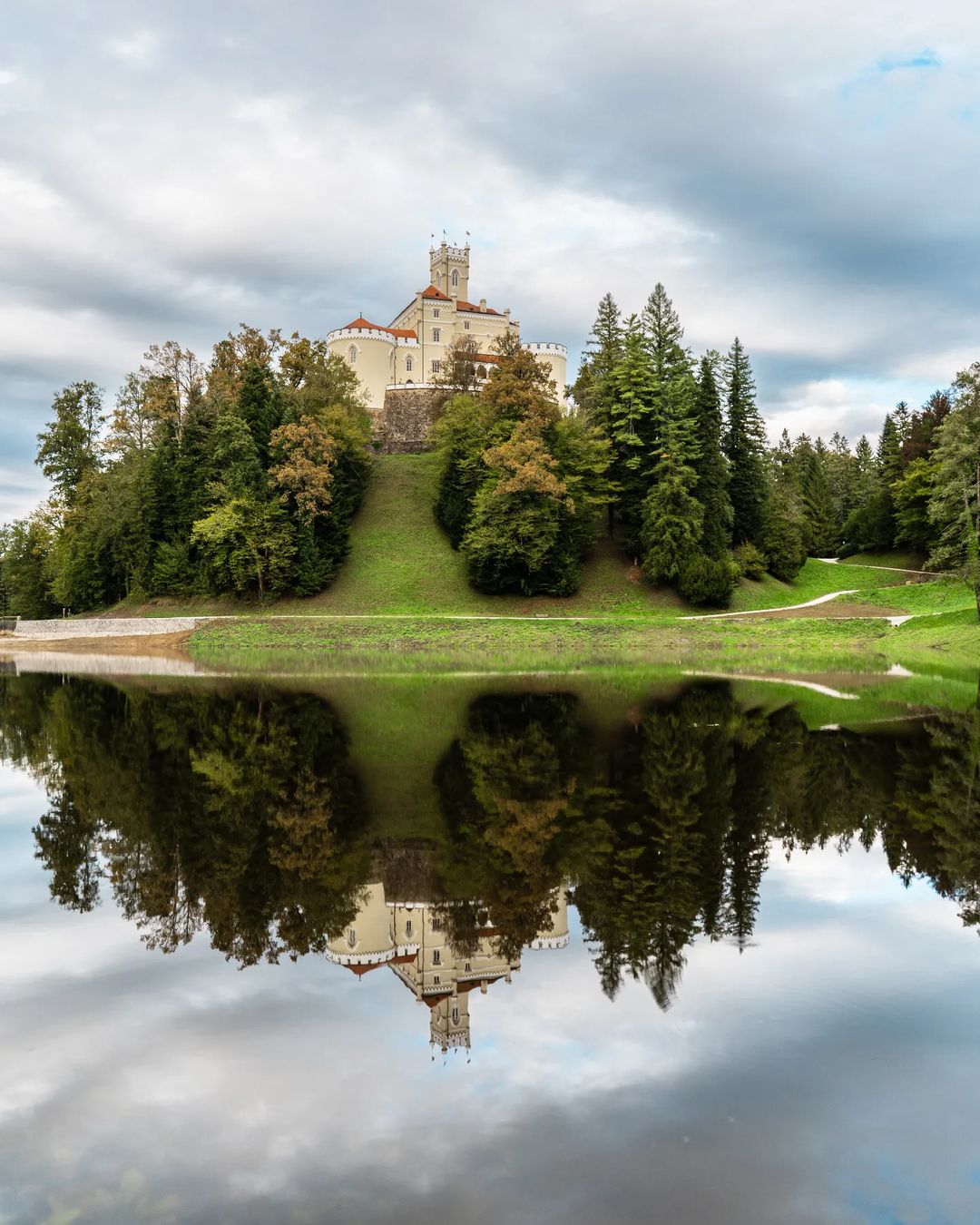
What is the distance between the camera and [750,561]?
5522 centimetres

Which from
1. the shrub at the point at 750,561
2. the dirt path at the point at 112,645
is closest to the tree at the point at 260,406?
the dirt path at the point at 112,645

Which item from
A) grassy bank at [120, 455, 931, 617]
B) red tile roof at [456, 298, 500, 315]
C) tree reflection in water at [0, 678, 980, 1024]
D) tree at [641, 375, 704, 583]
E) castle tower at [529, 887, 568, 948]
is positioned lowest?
tree reflection in water at [0, 678, 980, 1024]

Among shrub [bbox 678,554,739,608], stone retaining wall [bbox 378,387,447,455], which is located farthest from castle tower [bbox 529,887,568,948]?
stone retaining wall [bbox 378,387,447,455]

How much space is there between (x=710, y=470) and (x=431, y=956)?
50087 mm

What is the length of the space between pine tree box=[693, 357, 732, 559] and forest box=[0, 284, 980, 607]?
0.11m

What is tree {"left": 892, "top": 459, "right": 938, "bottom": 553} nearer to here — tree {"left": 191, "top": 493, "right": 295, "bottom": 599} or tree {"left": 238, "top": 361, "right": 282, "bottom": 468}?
tree {"left": 191, "top": 493, "right": 295, "bottom": 599}

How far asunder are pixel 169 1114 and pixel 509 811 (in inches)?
222

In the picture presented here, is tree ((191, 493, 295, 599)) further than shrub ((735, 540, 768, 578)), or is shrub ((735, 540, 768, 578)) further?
shrub ((735, 540, 768, 578))

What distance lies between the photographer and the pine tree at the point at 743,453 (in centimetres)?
5759

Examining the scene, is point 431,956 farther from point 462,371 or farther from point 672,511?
point 462,371

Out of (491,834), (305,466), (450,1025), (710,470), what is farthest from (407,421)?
(450,1025)

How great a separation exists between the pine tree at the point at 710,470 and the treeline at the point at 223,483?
2105 cm

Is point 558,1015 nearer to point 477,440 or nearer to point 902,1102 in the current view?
point 902,1102

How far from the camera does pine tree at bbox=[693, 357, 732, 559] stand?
5203 centimetres
